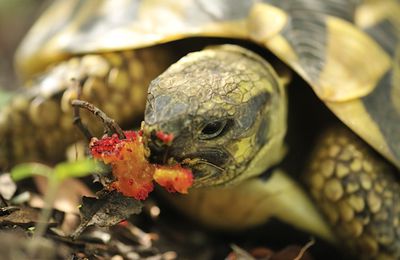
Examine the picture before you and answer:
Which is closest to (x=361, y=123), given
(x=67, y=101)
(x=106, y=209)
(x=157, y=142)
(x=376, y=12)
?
(x=376, y=12)

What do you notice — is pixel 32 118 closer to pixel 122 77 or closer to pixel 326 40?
pixel 122 77

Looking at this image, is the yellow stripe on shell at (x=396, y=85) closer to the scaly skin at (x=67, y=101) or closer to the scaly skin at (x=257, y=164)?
the scaly skin at (x=257, y=164)

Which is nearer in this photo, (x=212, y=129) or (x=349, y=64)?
(x=212, y=129)

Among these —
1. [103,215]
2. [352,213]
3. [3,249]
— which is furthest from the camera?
[352,213]

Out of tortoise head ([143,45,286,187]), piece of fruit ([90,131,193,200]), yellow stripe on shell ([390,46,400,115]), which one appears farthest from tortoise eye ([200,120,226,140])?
Result: yellow stripe on shell ([390,46,400,115])

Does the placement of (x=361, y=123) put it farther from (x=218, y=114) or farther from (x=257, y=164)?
(x=218, y=114)

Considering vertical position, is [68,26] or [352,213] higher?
[68,26]

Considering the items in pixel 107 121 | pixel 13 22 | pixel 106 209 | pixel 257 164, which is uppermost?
pixel 107 121

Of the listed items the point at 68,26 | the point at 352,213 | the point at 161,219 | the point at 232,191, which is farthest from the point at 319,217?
the point at 68,26
